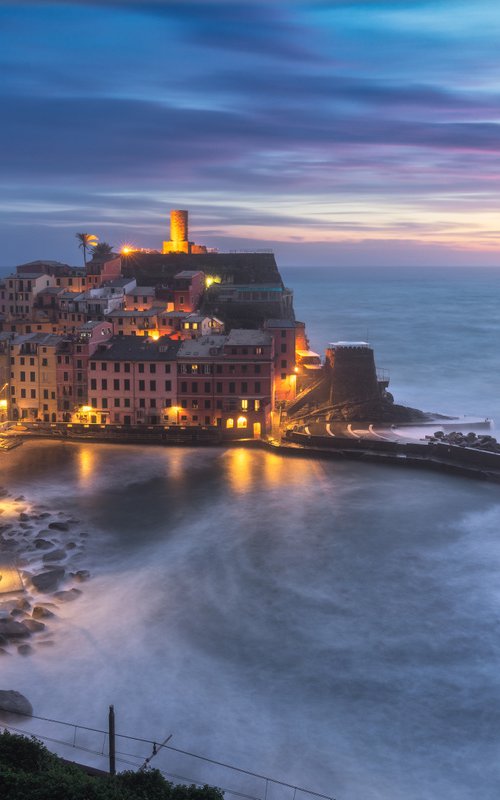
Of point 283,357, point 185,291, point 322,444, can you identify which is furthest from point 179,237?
point 322,444

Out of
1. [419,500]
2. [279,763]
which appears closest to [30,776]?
[279,763]

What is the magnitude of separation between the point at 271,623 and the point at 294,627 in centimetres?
73

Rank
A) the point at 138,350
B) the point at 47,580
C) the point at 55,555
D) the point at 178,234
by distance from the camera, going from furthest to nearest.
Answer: the point at 178,234
the point at 138,350
the point at 55,555
the point at 47,580

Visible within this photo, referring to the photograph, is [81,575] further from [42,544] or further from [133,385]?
[133,385]

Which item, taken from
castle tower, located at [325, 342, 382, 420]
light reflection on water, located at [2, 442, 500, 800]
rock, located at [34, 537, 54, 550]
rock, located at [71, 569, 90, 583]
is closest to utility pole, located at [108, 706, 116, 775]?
light reflection on water, located at [2, 442, 500, 800]

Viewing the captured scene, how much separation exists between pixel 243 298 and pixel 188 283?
486 cm

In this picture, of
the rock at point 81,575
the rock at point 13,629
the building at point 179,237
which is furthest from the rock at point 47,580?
the building at point 179,237

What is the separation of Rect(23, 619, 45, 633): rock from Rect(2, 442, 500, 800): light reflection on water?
Result: 606 millimetres

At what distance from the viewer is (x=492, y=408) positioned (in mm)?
55000

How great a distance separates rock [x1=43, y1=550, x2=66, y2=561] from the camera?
28656mm

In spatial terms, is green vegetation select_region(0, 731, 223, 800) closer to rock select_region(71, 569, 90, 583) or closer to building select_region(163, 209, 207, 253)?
rock select_region(71, 569, 90, 583)

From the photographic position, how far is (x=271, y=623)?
24781 mm

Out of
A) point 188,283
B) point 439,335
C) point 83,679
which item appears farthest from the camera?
point 439,335

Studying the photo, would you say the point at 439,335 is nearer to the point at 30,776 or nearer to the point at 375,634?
the point at 375,634
